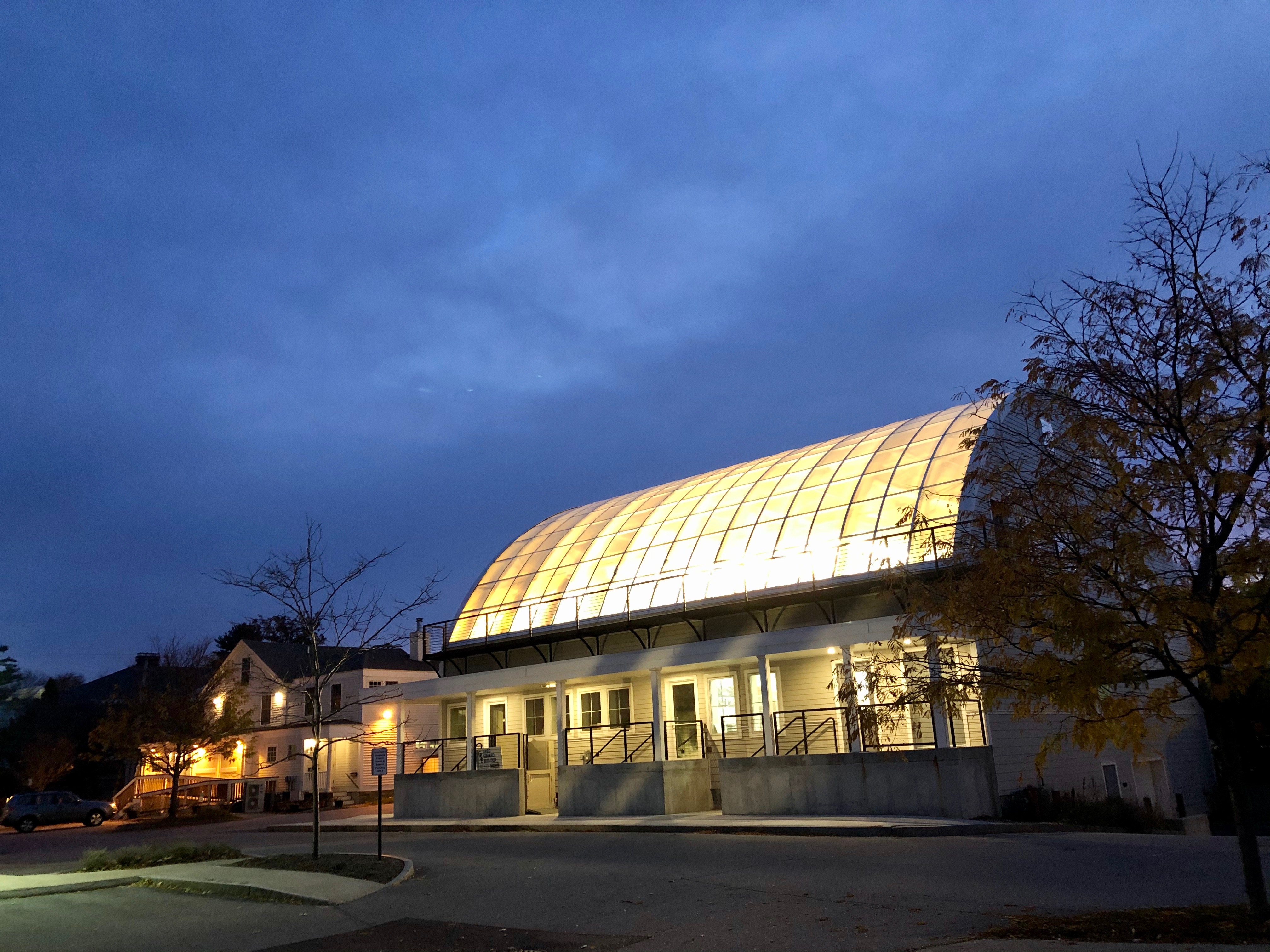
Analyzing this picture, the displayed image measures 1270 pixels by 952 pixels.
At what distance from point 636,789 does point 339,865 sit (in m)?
9.05

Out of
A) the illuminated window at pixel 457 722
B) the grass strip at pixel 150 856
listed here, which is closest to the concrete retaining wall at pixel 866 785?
the grass strip at pixel 150 856

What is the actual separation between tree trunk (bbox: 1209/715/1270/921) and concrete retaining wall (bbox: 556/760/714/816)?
50.3ft

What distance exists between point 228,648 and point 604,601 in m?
52.8

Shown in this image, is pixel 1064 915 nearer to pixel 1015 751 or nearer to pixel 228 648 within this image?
pixel 1015 751

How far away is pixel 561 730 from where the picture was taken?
85.5 feet

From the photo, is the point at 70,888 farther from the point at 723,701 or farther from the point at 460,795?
the point at 723,701

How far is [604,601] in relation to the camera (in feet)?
93.6

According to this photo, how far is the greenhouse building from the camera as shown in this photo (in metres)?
20.2

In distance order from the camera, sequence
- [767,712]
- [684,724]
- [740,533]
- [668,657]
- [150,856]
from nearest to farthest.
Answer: [150,856], [767,712], [684,724], [668,657], [740,533]

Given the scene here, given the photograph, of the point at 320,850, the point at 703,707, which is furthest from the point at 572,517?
the point at 320,850

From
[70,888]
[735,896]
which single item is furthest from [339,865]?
[735,896]

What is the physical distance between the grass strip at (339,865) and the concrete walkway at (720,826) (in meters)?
5.85

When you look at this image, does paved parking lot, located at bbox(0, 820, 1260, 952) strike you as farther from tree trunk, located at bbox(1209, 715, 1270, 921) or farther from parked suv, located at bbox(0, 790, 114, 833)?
parked suv, located at bbox(0, 790, 114, 833)

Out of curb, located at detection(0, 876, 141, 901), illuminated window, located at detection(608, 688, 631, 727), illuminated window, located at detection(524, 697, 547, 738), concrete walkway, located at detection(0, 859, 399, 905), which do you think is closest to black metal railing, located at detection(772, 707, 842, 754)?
illuminated window, located at detection(608, 688, 631, 727)
